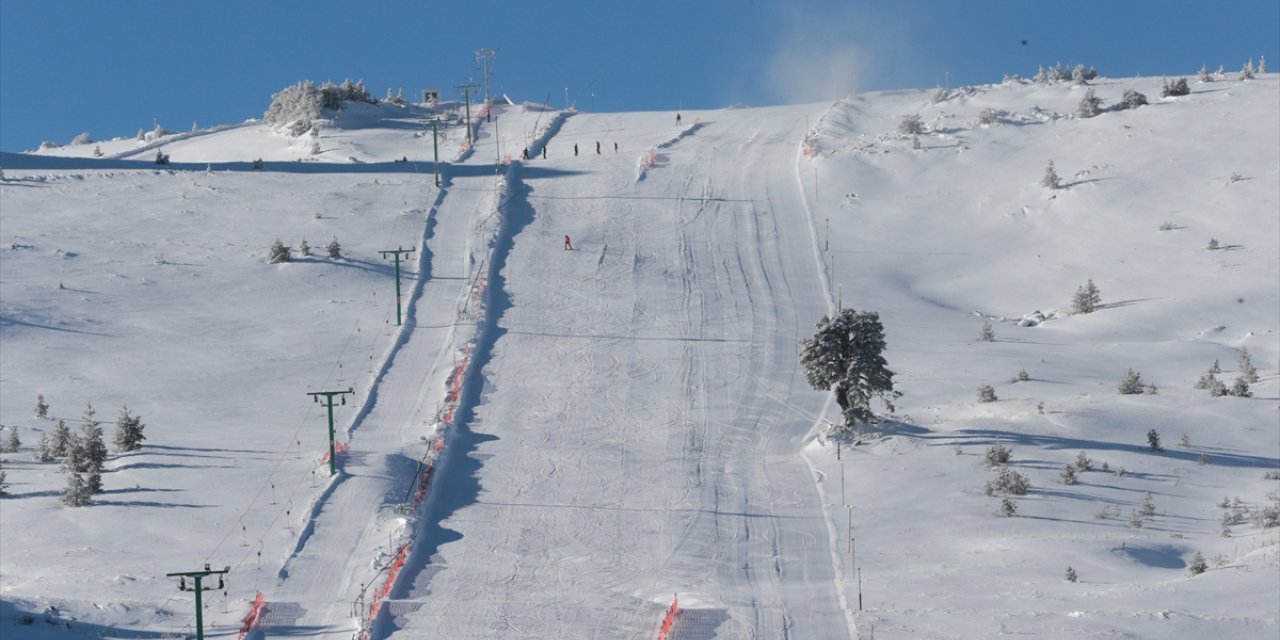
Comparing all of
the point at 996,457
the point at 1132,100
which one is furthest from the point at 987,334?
the point at 1132,100

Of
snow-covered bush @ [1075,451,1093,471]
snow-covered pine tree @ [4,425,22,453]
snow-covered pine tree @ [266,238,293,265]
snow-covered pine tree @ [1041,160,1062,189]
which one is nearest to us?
snow-covered bush @ [1075,451,1093,471]

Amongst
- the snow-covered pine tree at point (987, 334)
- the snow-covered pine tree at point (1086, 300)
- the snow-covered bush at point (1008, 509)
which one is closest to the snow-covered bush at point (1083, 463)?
the snow-covered bush at point (1008, 509)

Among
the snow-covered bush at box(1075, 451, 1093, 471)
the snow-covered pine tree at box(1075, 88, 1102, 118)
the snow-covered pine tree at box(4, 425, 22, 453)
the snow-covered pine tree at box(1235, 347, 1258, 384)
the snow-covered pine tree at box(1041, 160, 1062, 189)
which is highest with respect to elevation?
the snow-covered pine tree at box(1075, 88, 1102, 118)

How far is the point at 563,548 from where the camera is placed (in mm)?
41406

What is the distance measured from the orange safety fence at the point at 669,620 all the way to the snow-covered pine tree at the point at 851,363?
13609 mm

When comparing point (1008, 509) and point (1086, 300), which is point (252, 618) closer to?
point (1008, 509)

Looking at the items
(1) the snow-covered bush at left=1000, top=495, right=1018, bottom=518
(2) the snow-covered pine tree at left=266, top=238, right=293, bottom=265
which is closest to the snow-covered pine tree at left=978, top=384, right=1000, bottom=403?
(1) the snow-covered bush at left=1000, top=495, right=1018, bottom=518

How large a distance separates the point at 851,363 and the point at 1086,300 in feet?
60.6

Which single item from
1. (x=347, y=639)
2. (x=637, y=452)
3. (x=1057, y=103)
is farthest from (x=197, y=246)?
(x=1057, y=103)

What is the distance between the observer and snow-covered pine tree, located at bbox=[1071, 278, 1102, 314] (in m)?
64.8

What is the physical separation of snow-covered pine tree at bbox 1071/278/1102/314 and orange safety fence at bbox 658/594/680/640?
31.6 m

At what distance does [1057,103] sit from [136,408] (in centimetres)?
6166

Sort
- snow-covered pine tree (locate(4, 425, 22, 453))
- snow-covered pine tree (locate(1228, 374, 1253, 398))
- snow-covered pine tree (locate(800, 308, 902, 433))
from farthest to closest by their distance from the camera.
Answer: snow-covered pine tree (locate(1228, 374, 1253, 398)) < snow-covered pine tree (locate(800, 308, 902, 433)) < snow-covered pine tree (locate(4, 425, 22, 453))

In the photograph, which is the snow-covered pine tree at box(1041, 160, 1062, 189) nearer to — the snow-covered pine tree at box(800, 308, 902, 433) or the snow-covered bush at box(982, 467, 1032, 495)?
the snow-covered pine tree at box(800, 308, 902, 433)
